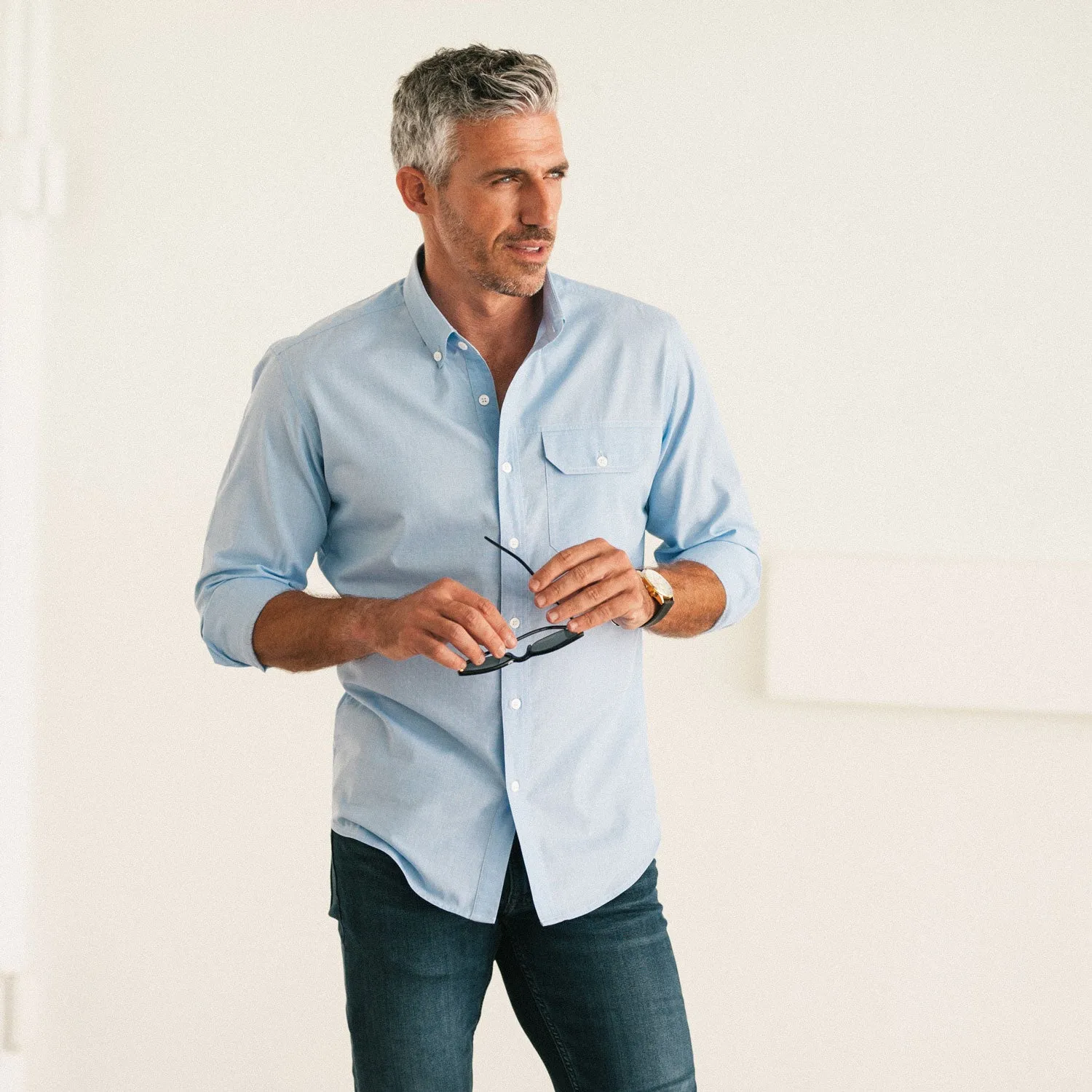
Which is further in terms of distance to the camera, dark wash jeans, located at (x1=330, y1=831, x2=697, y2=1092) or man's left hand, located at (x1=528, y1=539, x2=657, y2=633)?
dark wash jeans, located at (x1=330, y1=831, x2=697, y2=1092)

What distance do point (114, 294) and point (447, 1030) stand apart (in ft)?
5.81

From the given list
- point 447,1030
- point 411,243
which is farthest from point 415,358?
point 411,243

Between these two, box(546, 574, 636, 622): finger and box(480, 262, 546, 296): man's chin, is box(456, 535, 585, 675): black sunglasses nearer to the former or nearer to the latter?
box(546, 574, 636, 622): finger

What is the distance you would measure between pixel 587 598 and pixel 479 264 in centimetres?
45

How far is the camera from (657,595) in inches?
60.4

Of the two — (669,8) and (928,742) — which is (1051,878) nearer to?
(928,742)

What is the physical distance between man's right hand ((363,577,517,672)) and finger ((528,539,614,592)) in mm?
57

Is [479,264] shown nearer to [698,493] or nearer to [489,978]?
[698,493]

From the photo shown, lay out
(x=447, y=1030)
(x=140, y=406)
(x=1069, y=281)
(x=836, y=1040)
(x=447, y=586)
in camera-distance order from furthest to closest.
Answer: (x=140, y=406), (x=836, y=1040), (x=1069, y=281), (x=447, y=1030), (x=447, y=586)

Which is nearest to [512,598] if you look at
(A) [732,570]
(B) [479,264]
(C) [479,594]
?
(C) [479,594]

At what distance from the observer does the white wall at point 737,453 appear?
7.89 ft

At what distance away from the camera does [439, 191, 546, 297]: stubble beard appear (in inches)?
62.5

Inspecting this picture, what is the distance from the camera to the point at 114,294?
8.98ft

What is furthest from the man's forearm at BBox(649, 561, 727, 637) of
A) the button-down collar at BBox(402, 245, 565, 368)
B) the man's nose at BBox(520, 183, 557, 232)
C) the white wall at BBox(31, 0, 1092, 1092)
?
the white wall at BBox(31, 0, 1092, 1092)
